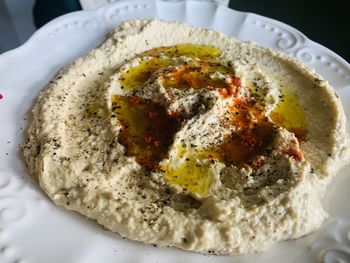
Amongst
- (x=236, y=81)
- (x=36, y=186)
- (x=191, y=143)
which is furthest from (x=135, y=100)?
(x=36, y=186)

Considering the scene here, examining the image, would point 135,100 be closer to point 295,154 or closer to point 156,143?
point 156,143

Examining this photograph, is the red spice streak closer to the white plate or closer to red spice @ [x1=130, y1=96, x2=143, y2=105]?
red spice @ [x1=130, y1=96, x2=143, y2=105]

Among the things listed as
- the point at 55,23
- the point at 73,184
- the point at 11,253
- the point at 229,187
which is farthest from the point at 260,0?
the point at 11,253

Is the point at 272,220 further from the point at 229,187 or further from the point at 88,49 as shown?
the point at 88,49

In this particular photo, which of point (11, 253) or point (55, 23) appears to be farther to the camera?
point (55, 23)

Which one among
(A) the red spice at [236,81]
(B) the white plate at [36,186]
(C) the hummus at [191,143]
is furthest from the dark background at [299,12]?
(A) the red spice at [236,81]

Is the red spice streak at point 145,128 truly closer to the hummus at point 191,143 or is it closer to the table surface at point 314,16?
the hummus at point 191,143
